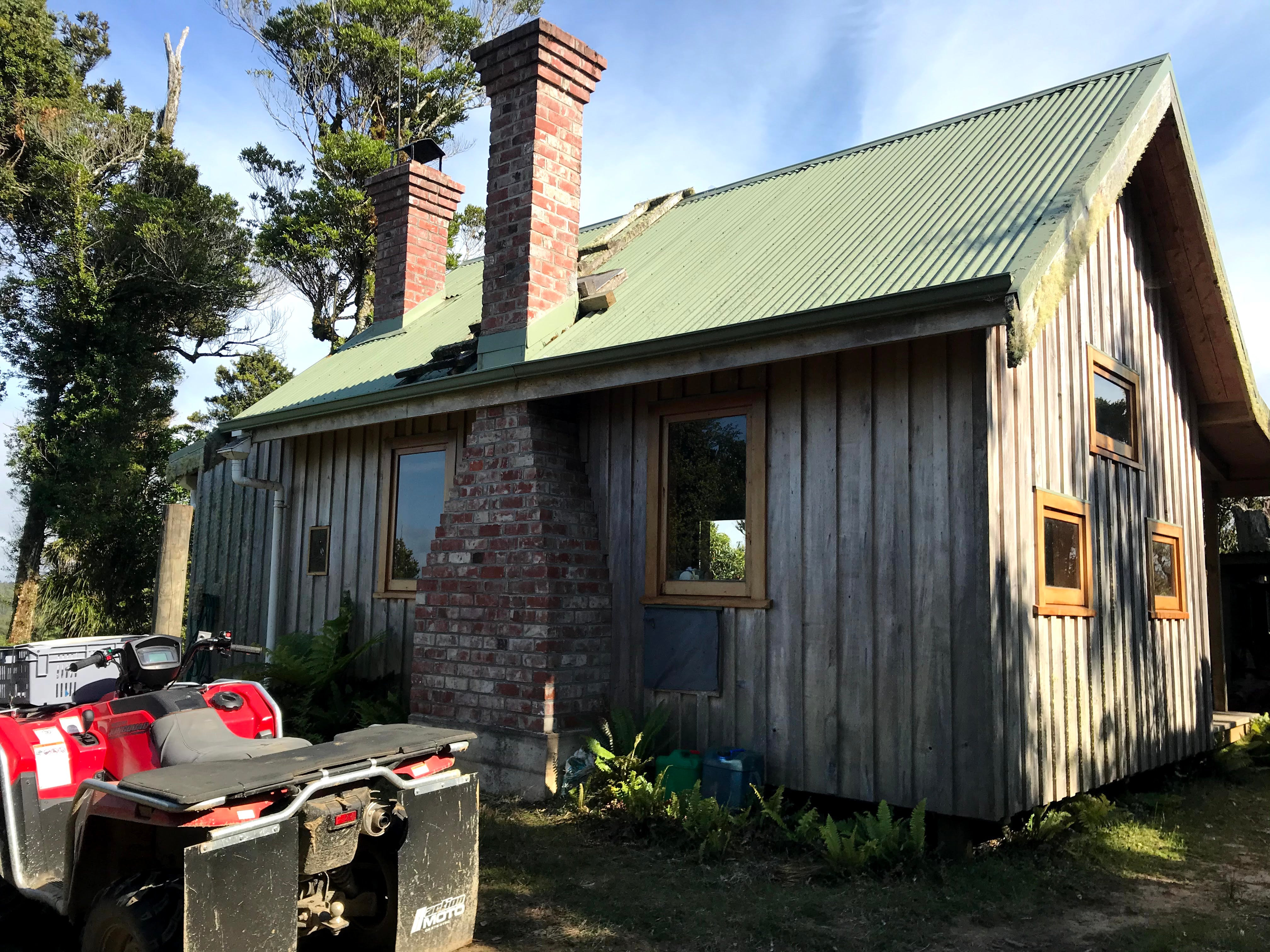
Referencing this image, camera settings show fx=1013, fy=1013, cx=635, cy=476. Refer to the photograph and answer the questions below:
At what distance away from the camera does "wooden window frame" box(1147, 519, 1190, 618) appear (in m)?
8.52

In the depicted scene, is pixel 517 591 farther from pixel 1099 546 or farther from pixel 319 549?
pixel 1099 546

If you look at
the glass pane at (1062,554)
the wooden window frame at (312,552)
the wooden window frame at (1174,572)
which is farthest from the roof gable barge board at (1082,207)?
the wooden window frame at (312,552)

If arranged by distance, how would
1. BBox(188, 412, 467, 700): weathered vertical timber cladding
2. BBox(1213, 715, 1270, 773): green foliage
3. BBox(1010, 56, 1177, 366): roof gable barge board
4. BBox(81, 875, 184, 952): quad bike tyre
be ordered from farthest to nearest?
BBox(188, 412, 467, 700): weathered vertical timber cladding
BBox(1213, 715, 1270, 773): green foliage
BBox(1010, 56, 1177, 366): roof gable barge board
BBox(81, 875, 184, 952): quad bike tyre

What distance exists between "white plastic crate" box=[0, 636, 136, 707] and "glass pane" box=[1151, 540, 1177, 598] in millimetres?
8162

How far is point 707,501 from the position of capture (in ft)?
24.6

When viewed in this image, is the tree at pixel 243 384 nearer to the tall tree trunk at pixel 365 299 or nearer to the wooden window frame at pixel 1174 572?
the tall tree trunk at pixel 365 299

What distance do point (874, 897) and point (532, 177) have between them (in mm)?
6101

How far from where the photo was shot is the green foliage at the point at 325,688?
870 centimetres

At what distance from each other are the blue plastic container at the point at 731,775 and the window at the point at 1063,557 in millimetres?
2075

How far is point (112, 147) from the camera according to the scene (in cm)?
2292

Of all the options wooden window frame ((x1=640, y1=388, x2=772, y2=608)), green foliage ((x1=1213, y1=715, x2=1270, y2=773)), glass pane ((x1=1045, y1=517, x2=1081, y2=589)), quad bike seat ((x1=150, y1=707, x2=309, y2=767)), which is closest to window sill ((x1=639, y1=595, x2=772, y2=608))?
wooden window frame ((x1=640, y1=388, x2=772, y2=608))

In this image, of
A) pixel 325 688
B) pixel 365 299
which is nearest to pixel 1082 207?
pixel 325 688

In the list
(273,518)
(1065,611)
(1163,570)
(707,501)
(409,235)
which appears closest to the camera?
(1065,611)

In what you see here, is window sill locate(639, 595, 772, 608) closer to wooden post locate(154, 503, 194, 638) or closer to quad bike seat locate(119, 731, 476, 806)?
quad bike seat locate(119, 731, 476, 806)
